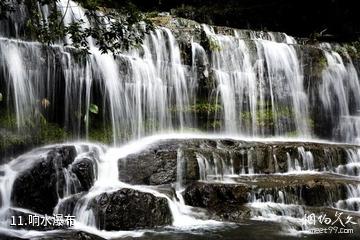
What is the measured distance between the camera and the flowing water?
910 centimetres

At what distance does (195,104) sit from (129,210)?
23.6 feet

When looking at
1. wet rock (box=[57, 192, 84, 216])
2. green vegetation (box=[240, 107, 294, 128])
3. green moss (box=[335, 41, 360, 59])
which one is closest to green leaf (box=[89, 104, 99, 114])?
wet rock (box=[57, 192, 84, 216])

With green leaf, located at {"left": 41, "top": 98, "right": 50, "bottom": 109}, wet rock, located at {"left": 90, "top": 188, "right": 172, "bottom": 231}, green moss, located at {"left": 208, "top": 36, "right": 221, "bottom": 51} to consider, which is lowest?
wet rock, located at {"left": 90, "top": 188, "right": 172, "bottom": 231}

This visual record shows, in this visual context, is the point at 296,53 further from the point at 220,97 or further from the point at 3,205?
the point at 3,205

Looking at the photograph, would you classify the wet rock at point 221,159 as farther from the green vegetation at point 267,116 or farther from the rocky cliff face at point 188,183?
the green vegetation at point 267,116

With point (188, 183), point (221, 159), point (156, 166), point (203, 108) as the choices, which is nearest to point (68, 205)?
point (156, 166)

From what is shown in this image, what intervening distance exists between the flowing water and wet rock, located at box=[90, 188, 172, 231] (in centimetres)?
18

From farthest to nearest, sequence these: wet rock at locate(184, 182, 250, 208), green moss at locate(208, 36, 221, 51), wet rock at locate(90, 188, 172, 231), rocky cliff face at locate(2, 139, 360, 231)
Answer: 1. green moss at locate(208, 36, 221, 51)
2. wet rock at locate(184, 182, 250, 208)
3. rocky cliff face at locate(2, 139, 360, 231)
4. wet rock at locate(90, 188, 172, 231)

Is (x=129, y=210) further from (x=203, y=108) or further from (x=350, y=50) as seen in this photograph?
(x=350, y=50)

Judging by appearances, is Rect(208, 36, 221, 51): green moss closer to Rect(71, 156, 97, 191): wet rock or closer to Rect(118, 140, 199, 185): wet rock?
Rect(118, 140, 199, 185): wet rock

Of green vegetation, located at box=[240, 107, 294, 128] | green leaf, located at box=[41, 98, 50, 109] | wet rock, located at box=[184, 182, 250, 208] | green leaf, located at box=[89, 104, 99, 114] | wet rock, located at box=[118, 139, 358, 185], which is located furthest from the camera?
green vegetation, located at box=[240, 107, 294, 128]

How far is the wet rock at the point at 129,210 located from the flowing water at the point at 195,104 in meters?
0.18

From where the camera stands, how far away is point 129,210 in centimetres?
816

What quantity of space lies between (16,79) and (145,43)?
4999 millimetres
